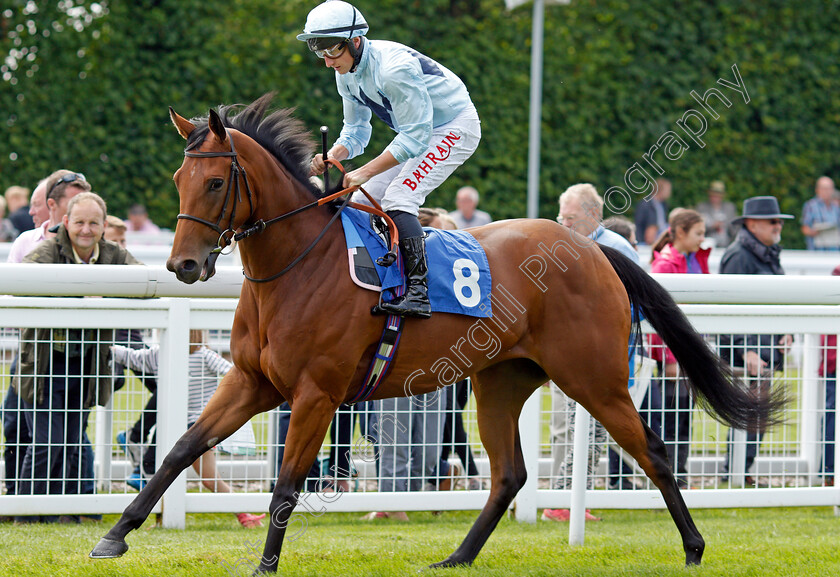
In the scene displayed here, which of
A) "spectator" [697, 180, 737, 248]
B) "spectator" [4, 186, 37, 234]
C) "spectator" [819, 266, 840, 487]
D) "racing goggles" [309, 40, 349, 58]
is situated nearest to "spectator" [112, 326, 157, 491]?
"racing goggles" [309, 40, 349, 58]

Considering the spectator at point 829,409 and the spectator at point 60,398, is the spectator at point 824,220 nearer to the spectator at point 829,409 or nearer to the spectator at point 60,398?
the spectator at point 829,409

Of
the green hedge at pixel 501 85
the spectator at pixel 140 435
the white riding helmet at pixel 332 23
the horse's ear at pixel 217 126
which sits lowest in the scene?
the spectator at pixel 140 435

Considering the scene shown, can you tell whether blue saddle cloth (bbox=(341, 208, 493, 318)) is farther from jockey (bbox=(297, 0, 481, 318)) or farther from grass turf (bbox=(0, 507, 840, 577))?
grass turf (bbox=(0, 507, 840, 577))

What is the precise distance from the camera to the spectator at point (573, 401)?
17.1 ft

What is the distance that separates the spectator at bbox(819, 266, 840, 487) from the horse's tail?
876 mm

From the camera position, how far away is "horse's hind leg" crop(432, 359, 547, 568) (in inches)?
173

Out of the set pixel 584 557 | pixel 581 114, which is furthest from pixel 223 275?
pixel 581 114

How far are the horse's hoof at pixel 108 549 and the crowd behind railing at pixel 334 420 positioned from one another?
1052mm

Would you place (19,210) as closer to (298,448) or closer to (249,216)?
(249,216)

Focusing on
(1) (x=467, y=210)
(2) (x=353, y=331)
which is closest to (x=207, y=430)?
(2) (x=353, y=331)

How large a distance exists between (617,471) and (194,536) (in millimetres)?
2285

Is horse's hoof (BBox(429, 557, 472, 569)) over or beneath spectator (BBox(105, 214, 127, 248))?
beneath

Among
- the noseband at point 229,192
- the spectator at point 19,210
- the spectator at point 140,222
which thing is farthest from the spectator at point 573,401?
the spectator at point 140,222

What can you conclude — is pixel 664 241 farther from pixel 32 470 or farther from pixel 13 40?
pixel 13 40
